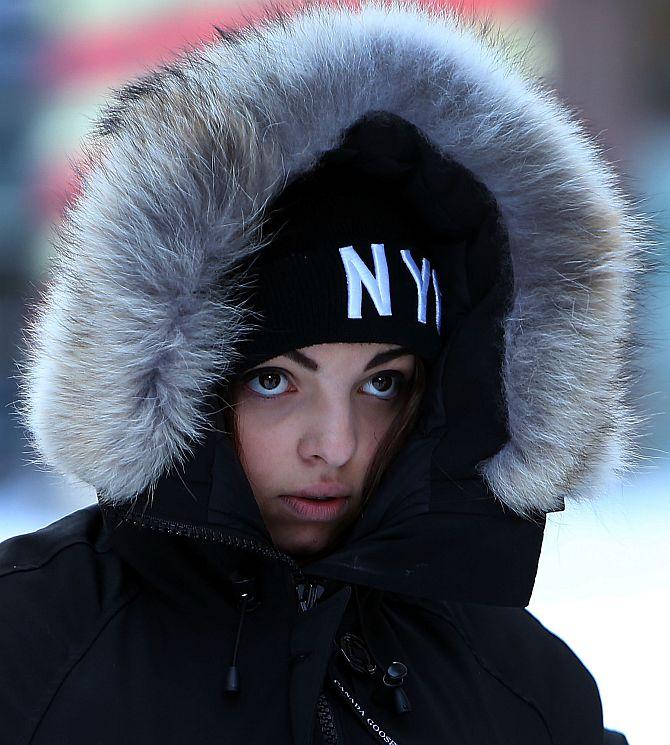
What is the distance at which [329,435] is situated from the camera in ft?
3.76

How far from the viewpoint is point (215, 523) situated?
1.03 meters

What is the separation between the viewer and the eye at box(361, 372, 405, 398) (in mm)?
1231

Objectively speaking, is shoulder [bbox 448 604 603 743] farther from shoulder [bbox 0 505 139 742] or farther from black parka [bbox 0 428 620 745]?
shoulder [bbox 0 505 139 742]

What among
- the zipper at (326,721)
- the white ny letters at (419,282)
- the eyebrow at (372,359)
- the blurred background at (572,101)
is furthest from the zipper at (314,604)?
the blurred background at (572,101)

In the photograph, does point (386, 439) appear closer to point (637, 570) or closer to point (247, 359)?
point (247, 359)

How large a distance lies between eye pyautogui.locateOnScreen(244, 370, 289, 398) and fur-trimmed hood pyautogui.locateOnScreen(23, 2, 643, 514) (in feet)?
0.25

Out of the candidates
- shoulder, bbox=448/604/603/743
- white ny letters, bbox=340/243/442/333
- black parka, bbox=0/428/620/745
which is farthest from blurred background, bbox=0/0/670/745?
white ny letters, bbox=340/243/442/333

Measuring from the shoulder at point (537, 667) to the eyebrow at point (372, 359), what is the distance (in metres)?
0.35

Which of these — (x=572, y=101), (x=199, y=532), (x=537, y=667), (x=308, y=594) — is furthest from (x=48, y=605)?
(x=572, y=101)

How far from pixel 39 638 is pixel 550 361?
637 millimetres

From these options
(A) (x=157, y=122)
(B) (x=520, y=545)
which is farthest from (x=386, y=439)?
(A) (x=157, y=122)

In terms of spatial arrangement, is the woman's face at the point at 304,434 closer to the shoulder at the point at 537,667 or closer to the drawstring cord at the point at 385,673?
the drawstring cord at the point at 385,673

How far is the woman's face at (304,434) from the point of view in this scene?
1155 mm

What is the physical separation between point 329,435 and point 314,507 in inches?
3.8
